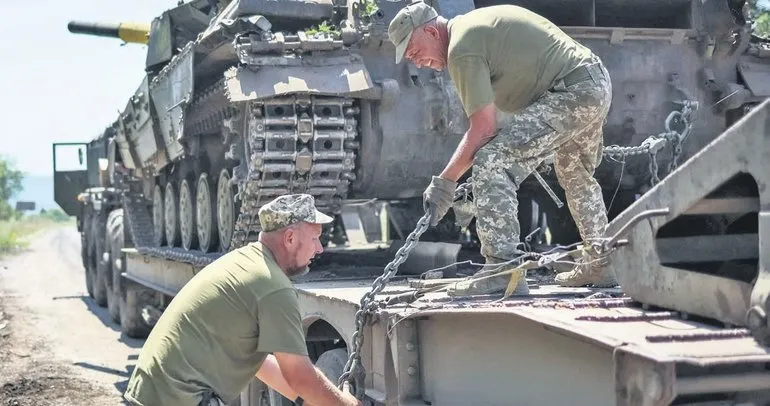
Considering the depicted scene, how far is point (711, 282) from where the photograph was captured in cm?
322

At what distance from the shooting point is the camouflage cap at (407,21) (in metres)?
4.71

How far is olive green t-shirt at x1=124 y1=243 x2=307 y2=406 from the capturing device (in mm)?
3709

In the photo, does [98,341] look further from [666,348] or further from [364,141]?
[666,348]

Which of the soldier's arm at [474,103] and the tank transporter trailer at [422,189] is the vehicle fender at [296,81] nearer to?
the tank transporter trailer at [422,189]

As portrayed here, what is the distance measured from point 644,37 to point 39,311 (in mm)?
10922

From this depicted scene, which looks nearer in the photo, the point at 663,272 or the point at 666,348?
the point at 666,348

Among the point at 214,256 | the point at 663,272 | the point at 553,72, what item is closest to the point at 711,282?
the point at 663,272

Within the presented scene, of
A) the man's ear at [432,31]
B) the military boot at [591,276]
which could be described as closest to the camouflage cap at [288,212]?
the man's ear at [432,31]

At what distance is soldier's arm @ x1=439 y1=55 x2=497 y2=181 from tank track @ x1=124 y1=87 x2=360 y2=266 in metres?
2.66

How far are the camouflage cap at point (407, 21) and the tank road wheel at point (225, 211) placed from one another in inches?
152

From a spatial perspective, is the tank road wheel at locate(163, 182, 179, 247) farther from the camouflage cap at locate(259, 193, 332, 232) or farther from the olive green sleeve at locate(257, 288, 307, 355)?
the olive green sleeve at locate(257, 288, 307, 355)

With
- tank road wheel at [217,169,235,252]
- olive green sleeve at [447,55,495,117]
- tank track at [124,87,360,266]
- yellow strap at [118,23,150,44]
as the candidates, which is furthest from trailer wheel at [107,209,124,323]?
olive green sleeve at [447,55,495,117]

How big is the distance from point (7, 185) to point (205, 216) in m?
70.2

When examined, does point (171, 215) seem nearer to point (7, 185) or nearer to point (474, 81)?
point (474, 81)
